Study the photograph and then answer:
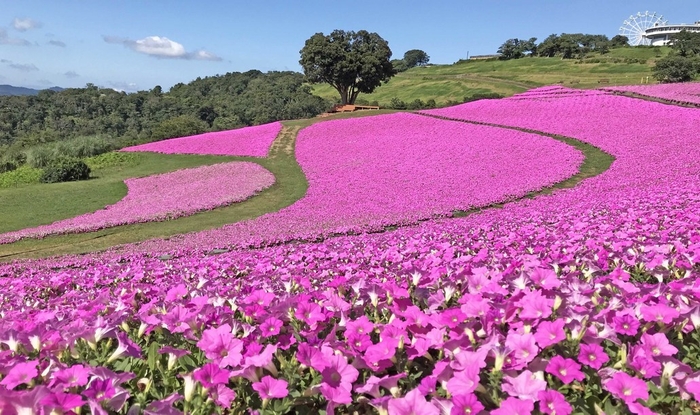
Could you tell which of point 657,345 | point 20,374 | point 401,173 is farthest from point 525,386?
point 401,173

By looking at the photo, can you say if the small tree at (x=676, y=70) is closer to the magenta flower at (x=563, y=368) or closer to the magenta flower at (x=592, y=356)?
the magenta flower at (x=592, y=356)

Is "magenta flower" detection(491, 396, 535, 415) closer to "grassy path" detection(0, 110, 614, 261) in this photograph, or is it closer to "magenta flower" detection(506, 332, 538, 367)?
"magenta flower" detection(506, 332, 538, 367)

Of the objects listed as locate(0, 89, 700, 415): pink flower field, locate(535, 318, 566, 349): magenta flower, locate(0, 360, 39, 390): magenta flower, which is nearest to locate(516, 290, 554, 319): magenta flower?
locate(0, 89, 700, 415): pink flower field

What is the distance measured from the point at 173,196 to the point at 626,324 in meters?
28.1

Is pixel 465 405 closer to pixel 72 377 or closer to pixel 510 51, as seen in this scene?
pixel 72 377

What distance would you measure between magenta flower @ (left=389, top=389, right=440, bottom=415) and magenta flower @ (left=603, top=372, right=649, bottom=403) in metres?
0.79

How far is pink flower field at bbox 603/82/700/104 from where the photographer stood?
4270 cm

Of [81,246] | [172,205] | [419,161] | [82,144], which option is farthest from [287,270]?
[82,144]

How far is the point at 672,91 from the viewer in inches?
Answer: 1852

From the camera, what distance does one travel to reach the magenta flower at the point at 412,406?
6.81ft

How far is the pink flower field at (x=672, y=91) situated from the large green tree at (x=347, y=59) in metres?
28.6

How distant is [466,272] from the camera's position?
4117 mm

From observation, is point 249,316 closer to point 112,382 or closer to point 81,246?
point 112,382

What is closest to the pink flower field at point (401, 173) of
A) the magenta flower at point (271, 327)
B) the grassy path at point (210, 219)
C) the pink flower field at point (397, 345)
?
the grassy path at point (210, 219)
